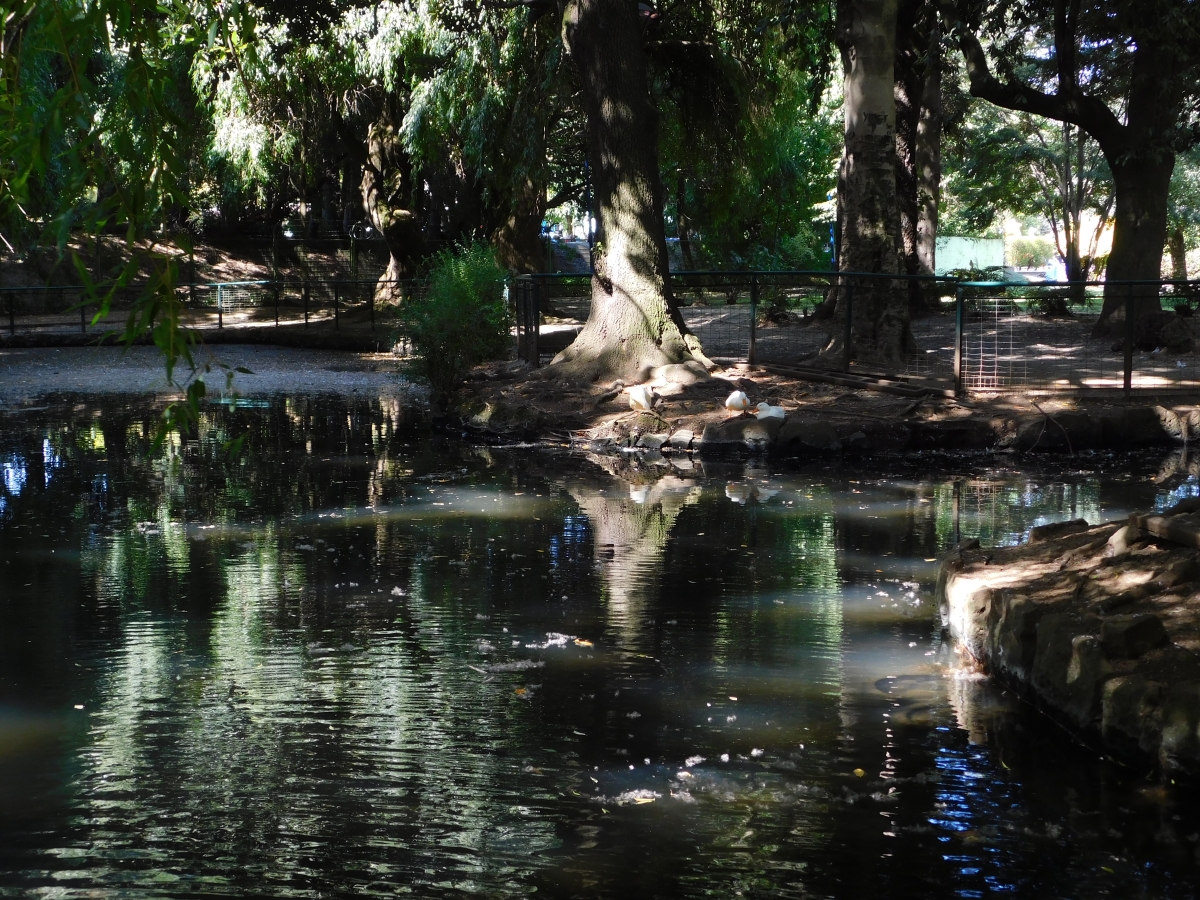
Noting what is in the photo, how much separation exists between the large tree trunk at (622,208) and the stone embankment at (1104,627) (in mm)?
8852

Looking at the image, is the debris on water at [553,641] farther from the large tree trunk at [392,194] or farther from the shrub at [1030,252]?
the shrub at [1030,252]

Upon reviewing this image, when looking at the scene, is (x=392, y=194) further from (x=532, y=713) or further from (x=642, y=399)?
(x=532, y=713)

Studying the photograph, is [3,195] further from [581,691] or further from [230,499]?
[230,499]

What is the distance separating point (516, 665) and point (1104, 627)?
2.66 m

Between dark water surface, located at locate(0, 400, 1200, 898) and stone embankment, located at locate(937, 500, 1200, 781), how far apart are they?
16cm

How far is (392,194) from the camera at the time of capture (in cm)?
2897

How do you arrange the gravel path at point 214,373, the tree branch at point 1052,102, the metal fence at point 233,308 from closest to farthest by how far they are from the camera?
the tree branch at point 1052,102 → the gravel path at point 214,373 → the metal fence at point 233,308

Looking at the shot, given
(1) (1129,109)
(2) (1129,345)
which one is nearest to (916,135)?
(1) (1129,109)

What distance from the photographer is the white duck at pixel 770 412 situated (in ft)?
44.3

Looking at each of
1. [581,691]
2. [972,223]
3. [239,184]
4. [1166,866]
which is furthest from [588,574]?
[972,223]

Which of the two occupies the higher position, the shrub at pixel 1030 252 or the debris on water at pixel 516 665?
the shrub at pixel 1030 252

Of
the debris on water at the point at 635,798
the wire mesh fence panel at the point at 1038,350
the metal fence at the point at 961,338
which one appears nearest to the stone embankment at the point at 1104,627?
the debris on water at the point at 635,798

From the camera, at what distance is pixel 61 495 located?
10859 mm

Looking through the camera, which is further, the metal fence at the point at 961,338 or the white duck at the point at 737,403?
the metal fence at the point at 961,338
